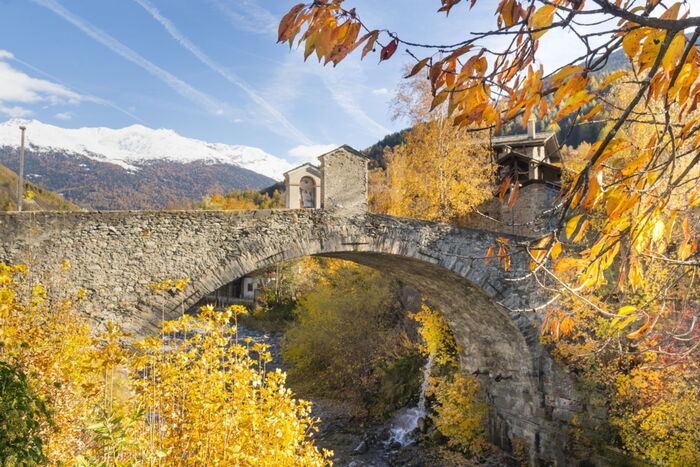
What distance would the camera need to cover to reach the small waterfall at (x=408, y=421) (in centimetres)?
1202

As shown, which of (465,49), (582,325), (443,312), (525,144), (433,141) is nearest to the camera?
(465,49)

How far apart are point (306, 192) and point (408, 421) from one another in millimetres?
7013

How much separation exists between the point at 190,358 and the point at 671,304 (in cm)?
886

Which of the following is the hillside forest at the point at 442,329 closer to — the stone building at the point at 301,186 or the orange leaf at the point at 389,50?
the orange leaf at the point at 389,50

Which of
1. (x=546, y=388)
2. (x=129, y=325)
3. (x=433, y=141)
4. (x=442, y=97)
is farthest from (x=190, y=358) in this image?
(x=433, y=141)

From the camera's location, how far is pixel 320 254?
340 inches

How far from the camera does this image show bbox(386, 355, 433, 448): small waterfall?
39.4 feet

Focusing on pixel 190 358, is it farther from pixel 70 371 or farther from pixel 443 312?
pixel 443 312

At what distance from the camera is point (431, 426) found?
12.1 meters

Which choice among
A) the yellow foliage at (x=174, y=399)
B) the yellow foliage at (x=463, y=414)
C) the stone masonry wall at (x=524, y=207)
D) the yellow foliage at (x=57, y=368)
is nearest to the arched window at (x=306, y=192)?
the stone masonry wall at (x=524, y=207)

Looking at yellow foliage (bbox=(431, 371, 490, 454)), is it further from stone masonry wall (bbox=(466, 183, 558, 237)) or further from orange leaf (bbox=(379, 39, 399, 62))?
orange leaf (bbox=(379, 39, 399, 62))

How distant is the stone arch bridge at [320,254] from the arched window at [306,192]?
2.57 meters

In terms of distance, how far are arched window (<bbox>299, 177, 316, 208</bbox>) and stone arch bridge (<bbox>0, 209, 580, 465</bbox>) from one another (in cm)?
257

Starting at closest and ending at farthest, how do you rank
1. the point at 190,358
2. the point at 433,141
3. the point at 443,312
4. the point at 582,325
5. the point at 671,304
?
the point at 190,358
the point at 671,304
the point at 582,325
the point at 443,312
the point at 433,141
